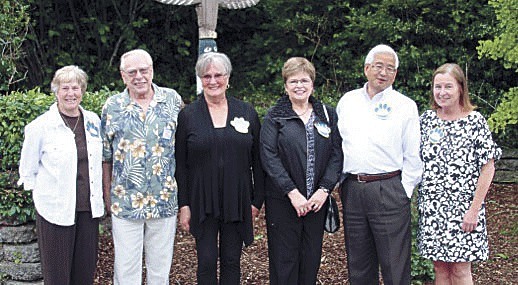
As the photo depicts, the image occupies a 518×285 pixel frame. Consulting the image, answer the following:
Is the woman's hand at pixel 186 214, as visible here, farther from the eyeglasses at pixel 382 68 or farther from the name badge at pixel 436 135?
the name badge at pixel 436 135

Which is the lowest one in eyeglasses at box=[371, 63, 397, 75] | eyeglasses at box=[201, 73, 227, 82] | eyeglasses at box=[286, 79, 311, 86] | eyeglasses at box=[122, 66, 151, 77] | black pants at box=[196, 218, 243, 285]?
black pants at box=[196, 218, 243, 285]

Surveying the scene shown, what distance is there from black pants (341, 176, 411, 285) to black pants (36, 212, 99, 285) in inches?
60.4

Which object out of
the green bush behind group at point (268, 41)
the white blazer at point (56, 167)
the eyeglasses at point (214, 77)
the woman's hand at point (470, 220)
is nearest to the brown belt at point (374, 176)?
the woman's hand at point (470, 220)

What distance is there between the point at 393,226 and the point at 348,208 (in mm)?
285

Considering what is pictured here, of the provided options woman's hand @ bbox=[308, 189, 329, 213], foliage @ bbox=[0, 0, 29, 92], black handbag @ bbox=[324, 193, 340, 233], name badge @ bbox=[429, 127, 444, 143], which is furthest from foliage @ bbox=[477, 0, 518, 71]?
foliage @ bbox=[0, 0, 29, 92]

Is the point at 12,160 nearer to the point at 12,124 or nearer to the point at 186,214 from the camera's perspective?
the point at 12,124

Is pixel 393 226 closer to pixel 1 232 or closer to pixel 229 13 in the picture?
pixel 1 232

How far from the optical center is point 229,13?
33.4ft

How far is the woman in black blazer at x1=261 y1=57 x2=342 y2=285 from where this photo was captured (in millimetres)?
4000

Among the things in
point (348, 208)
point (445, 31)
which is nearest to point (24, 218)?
point (348, 208)

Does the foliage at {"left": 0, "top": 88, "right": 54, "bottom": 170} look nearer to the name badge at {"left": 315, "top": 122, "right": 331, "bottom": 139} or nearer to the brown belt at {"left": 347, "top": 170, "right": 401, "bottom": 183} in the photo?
the name badge at {"left": 315, "top": 122, "right": 331, "bottom": 139}

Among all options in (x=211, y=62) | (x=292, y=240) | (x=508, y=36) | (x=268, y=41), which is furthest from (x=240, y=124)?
(x=268, y=41)

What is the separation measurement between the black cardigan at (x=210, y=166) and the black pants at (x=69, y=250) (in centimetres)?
57

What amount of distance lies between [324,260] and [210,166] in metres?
2.05
